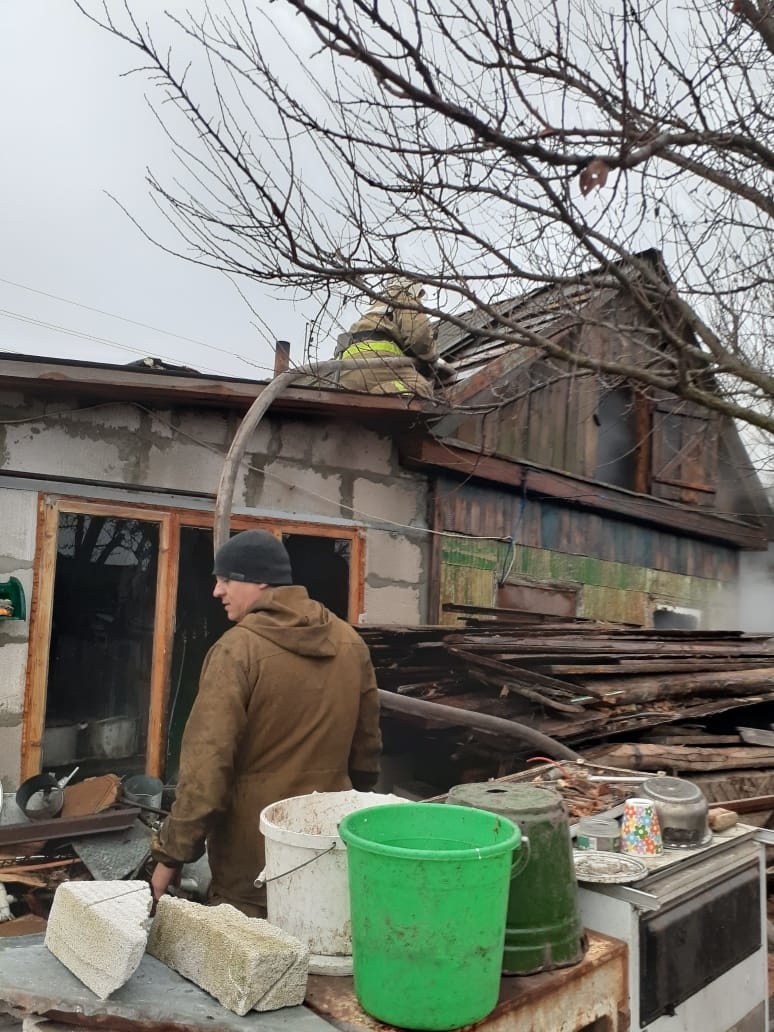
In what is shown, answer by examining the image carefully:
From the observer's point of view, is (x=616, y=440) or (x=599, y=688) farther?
(x=616, y=440)

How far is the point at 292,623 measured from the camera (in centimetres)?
312

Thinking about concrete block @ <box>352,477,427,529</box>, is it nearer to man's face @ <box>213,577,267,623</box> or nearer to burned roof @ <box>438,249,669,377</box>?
burned roof @ <box>438,249,669,377</box>

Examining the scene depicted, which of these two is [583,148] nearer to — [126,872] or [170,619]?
[170,619]

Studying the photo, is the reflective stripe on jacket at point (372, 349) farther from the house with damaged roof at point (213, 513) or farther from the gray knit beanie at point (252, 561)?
the gray knit beanie at point (252, 561)

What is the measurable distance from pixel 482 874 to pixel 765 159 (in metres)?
5.86

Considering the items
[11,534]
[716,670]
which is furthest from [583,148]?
[11,534]

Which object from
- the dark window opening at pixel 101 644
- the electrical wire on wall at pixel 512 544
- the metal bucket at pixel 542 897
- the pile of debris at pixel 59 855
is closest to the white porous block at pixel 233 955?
the metal bucket at pixel 542 897

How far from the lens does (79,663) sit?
6.34m

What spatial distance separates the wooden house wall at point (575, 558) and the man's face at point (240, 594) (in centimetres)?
462

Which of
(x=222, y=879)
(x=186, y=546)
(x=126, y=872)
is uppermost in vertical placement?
(x=186, y=546)

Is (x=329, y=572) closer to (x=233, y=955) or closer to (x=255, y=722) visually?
(x=255, y=722)

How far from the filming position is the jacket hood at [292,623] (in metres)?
3.08

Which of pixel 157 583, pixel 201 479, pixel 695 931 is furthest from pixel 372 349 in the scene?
pixel 695 931

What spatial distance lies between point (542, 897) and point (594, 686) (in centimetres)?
346
